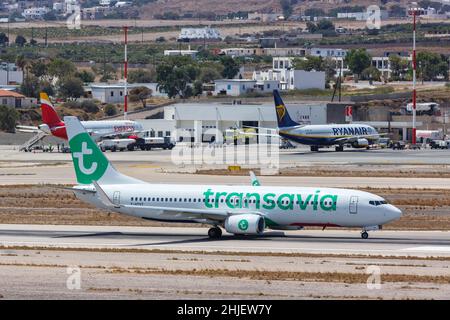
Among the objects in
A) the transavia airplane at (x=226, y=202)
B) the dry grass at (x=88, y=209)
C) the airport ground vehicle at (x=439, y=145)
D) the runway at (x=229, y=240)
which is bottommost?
the airport ground vehicle at (x=439, y=145)

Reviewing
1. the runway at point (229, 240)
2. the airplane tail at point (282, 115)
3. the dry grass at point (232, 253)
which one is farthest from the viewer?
the airplane tail at point (282, 115)

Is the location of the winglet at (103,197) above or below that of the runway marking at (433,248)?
above

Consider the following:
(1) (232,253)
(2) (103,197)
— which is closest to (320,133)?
(2) (103,197)

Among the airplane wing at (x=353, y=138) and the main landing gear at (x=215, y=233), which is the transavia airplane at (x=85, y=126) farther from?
the main landing gear at (x=215, y=233)

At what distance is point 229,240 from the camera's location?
64375 mm

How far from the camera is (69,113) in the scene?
199375 mm

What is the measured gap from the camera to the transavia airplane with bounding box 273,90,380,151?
5886 inches

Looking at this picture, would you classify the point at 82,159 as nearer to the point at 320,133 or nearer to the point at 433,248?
the point at 433,248

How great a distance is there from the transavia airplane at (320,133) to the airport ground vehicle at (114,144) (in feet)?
72.8

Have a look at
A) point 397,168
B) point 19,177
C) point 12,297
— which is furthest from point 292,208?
point 397,168

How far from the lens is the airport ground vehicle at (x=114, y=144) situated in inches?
6201

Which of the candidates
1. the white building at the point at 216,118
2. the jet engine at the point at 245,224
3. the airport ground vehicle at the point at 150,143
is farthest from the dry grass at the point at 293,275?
the white building at the point at 216,118
